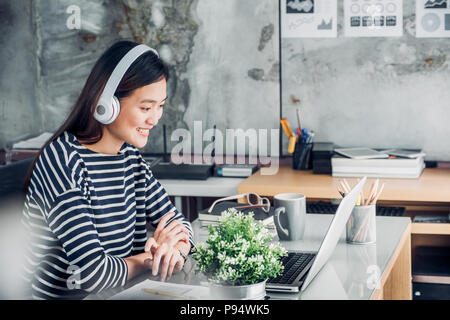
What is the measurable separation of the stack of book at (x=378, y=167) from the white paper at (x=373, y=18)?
1.88 feet

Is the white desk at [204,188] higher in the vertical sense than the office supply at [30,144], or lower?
lower

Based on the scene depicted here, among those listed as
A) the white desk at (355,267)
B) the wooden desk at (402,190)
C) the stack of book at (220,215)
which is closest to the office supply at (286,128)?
the wooden desk at (402,190)

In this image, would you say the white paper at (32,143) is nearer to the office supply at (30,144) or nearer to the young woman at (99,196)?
the office supply at (30,144)

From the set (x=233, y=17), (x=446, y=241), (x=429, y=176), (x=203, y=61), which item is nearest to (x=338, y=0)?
(x=233, y=17)

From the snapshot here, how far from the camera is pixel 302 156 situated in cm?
257

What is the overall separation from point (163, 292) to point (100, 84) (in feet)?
1.75

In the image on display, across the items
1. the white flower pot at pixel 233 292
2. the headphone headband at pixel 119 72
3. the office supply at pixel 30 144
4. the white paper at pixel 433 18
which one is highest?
the white paper at pixel 433 18

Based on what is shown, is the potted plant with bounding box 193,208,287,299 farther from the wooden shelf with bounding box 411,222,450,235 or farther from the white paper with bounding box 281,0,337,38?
the white paper with bounding box 281,0,337,38

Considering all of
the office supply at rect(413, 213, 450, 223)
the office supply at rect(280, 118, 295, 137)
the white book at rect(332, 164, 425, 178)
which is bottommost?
the office supply at rect(413, 213, 450, 223)

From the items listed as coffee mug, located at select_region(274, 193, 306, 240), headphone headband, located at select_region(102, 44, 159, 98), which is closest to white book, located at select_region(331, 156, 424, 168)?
coffee mug, located at select_region(274, 193, 306, 240)

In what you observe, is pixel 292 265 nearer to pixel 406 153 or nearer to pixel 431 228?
pixel 431 228

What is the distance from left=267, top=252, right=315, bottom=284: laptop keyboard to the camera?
1144 millimetres

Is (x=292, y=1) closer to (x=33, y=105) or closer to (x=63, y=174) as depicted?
(x=33, y=105)

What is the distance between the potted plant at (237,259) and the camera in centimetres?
98
